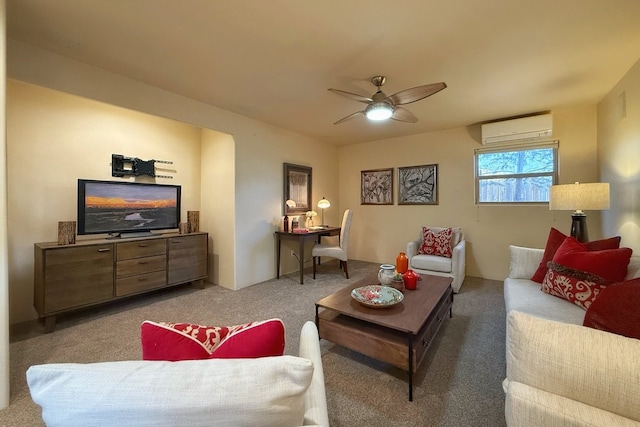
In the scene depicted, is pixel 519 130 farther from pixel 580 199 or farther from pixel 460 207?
pixel 580 199

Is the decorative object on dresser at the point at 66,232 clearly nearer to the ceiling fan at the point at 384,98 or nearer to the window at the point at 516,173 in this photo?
the ceiling fan at the point at 384,98

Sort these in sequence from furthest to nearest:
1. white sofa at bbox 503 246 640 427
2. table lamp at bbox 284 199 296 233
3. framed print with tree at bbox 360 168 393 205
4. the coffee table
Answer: framed print with tree at bbox 360 168 393 205 < table lamp at bbox 284 199 296 233 < the coffee table < white sofa at bbox 503 246 640 427

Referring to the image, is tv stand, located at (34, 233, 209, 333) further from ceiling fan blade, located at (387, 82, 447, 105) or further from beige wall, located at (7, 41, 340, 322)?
ceiling fan blade, located at (387, 82, 447, 105)

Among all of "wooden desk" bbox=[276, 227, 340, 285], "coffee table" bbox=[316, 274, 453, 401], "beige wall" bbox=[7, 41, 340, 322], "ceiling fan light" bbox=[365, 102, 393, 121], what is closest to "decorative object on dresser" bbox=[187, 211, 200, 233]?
"beige wall" bbox=[7, 41, 340, 322]

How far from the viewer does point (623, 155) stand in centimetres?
258

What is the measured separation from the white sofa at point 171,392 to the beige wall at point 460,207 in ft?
14.1

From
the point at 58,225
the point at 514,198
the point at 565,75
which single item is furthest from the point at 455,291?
the point at 58,225

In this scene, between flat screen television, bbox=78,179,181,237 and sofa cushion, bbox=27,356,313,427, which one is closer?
sofa cushion, bbox=27,356,313,427

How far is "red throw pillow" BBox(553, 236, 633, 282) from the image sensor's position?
1.71 m

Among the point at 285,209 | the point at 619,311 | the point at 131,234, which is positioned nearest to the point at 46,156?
the point at 131,234

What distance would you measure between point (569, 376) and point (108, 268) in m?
3.56

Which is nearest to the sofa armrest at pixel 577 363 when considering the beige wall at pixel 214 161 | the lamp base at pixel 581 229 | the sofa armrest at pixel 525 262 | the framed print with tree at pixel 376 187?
the sofa armrest at pixel 525 262

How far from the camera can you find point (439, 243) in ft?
12.3

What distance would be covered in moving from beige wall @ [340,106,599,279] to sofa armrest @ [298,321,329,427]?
3807mm
